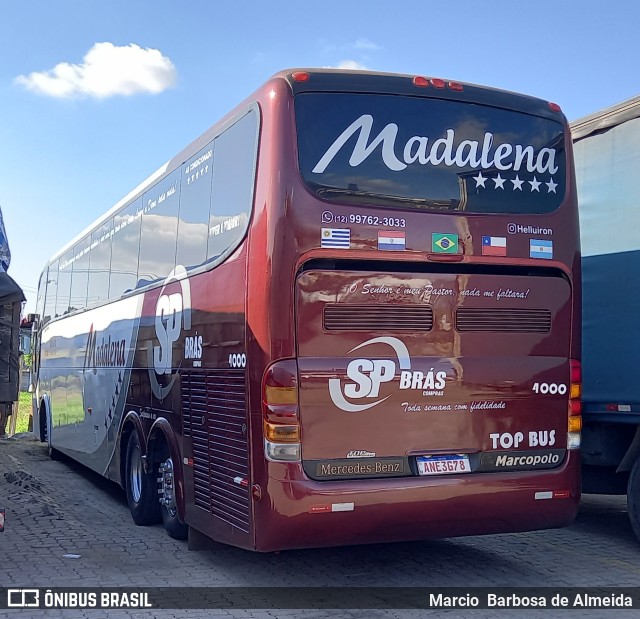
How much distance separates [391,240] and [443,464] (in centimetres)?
163

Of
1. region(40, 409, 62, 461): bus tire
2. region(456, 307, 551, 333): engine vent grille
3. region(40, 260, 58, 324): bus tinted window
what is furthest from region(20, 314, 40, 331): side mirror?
region(456, 307, 551, 333): engine vent grille

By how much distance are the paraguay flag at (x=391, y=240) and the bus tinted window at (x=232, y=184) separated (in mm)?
981

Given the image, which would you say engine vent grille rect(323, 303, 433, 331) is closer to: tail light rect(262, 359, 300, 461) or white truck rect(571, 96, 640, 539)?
tail light rect(262, 359, 300, 461)

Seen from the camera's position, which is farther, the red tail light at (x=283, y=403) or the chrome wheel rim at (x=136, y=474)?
the chrome wheel rim at (x=136, y=474)

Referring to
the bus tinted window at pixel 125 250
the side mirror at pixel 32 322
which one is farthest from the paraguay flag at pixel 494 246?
the side mirror at pixel 32 322

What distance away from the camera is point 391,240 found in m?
6.00

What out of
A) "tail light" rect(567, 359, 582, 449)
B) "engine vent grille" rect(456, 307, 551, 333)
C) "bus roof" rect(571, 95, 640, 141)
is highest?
"bus roof" rect(571, 95, 640, 141)

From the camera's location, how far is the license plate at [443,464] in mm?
6023

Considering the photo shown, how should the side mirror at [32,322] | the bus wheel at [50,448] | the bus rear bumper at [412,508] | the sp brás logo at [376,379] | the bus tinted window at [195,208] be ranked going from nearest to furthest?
1. the bus rear bumper at [412,508]
2. the sp brás logo at [376,379]
3. the bus tinted window at [195,208]
4. the bus wheel at [50,448]
5. the side mirror at [32,322]

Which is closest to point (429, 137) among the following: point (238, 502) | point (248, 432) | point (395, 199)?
point (395, 199)

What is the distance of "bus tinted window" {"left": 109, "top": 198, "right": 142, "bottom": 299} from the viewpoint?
9445 millimetres

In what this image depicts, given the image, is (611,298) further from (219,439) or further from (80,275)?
(80,275)

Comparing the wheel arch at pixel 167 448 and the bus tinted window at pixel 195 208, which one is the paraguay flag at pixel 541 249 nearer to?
the bus tinted window at pixel 195 208

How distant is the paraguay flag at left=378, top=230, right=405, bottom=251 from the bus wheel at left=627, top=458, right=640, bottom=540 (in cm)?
318
